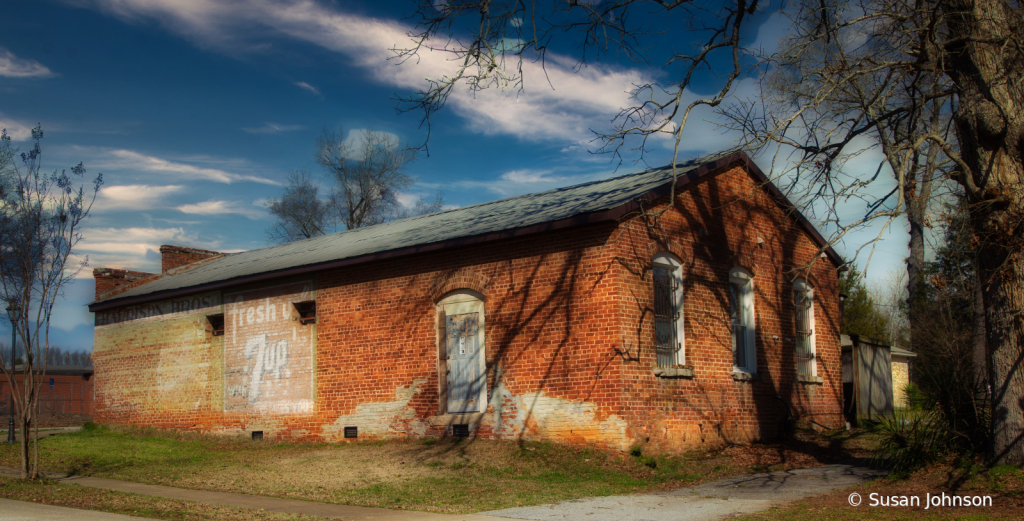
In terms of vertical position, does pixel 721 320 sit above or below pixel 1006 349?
above

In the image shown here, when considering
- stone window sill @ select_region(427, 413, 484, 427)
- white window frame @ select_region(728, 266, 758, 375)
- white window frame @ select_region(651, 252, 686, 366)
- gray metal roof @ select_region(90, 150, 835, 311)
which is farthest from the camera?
white window frame @ select_region(728, 266, 758, 375)

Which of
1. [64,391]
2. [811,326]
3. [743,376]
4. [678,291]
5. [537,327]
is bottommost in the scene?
[64,391]

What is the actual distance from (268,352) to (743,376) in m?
9.86

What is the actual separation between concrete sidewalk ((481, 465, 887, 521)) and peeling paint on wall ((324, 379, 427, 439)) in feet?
19.0

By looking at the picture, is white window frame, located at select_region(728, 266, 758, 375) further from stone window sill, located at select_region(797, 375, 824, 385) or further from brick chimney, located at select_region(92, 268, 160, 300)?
brick chimney, located at select_region(92, 268, 160, 300)

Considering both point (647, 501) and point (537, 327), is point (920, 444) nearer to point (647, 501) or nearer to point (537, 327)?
point (647, 501)

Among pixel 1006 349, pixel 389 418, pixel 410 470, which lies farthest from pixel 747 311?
pixel 410 470

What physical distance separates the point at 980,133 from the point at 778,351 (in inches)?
282

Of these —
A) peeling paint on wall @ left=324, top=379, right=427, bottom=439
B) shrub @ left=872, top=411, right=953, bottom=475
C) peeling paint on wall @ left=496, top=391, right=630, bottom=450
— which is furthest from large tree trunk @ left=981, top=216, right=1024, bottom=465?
peeling paint on wall @ left=324, top=379, right=427, bottom=439

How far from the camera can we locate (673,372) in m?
13.0

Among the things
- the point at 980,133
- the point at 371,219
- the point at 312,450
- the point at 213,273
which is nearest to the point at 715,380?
the point at 980,133

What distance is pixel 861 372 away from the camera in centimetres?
1770

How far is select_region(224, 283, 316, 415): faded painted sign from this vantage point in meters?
16.5

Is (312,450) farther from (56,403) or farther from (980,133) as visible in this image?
(56,403)
